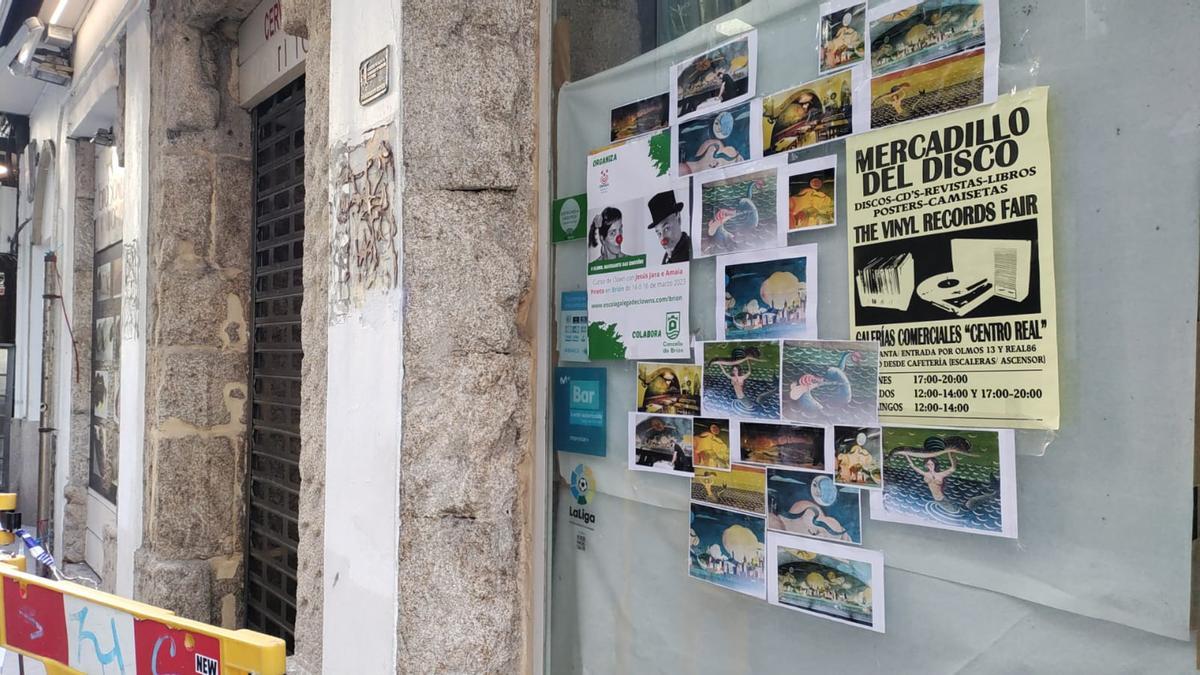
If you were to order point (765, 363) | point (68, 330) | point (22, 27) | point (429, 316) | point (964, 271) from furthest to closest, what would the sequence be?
point (68, 330), point (22, 27), point (429, 316), point (765, 363), point (964, 271)

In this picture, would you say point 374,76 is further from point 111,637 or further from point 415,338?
point 111,637

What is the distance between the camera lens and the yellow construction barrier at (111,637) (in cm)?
212

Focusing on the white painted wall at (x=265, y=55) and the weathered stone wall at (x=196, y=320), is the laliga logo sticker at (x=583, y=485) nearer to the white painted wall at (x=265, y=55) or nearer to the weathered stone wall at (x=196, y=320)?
the white painted wall at (x=265, y=55)

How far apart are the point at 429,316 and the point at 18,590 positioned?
2.05m

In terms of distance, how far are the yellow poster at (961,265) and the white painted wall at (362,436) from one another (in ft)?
3.56

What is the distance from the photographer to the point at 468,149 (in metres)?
1.98

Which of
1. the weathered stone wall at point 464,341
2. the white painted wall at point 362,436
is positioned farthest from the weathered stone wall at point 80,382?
the weathered stone wall at point 464,341

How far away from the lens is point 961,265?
129cm

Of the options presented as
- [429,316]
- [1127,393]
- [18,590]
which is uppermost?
[429,316]

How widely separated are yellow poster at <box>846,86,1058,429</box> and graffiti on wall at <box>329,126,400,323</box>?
1101 millimetres

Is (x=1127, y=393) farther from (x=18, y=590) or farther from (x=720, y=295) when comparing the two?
(x=18, y=590)

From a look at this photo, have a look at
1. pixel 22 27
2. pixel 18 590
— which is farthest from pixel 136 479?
pixel 22 27

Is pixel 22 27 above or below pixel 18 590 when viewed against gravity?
above

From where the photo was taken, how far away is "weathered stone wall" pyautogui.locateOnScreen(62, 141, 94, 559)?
678 cm
